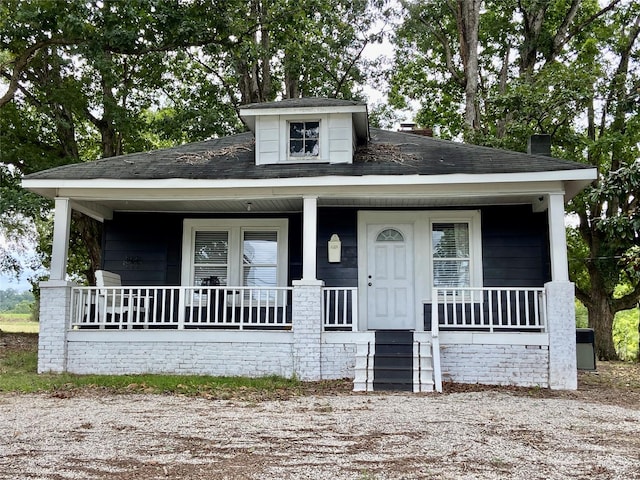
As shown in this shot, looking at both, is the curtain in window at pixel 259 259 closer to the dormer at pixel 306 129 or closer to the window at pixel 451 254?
the dormer at pixel 306 129

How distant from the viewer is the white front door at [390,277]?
10852 mm

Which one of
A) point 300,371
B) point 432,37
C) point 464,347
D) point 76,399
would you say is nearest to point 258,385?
point 300,371

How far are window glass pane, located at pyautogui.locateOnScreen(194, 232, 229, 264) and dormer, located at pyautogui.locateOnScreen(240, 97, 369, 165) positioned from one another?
1.76 metres

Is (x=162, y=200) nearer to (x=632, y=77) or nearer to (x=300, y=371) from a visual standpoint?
(x=300, y=371)

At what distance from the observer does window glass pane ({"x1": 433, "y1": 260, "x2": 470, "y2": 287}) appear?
1088 centimetres

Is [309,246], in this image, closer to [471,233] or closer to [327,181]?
[327,181]

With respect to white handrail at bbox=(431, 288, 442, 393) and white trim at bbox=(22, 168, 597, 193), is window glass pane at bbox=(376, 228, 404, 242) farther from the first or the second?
white handrail at bbox=(431, 288, 442, 393)

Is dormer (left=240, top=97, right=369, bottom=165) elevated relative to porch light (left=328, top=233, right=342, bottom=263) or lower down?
elevated

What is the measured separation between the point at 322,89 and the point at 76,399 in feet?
54.1

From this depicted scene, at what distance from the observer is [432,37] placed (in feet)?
72.1

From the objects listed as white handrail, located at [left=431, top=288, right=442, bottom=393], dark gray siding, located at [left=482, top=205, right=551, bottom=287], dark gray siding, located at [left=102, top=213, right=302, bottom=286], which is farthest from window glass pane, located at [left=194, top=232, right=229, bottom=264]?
dark gray siding, located at [left=482, top=205, right=551, bottom=287]

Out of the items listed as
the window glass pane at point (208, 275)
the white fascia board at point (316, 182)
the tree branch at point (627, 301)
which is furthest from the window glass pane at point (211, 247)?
the tree branch at point (627, 301)

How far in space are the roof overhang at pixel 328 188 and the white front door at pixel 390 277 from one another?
84 centimetres

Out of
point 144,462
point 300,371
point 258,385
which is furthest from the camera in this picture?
point 300,371
